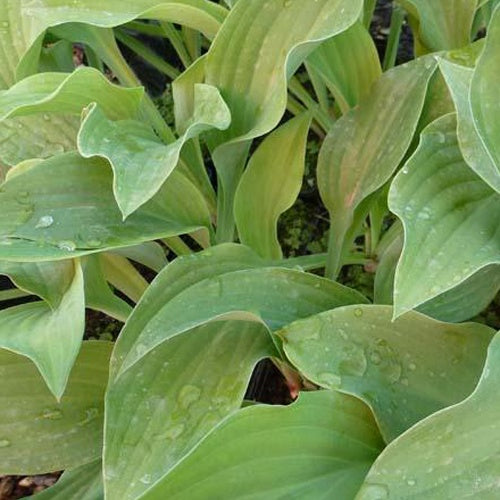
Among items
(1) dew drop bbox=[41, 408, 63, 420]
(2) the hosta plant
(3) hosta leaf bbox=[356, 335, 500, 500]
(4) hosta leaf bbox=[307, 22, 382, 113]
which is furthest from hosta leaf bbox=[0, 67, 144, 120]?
(3) hosta leaf bbox=[356, 335, 500, 500]

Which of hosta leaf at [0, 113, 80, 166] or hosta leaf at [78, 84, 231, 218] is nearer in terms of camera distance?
hosta leaf at [78, 84, 231, 218]

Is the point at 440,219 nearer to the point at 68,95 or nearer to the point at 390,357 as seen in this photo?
the point at 390,357

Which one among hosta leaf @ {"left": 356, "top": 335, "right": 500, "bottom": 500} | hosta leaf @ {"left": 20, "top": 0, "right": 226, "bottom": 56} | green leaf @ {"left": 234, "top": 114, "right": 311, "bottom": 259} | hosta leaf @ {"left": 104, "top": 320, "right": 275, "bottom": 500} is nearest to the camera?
hosta leaf @ {"left": 356, "top": 335, "right": 500, "bottom": 500}

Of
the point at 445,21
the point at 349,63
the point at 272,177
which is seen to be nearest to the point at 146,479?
the point at 272,177

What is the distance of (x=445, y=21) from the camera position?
1048 millimetres

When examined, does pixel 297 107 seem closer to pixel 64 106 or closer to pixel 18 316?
pixel 64 106

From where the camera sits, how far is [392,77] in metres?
0.93

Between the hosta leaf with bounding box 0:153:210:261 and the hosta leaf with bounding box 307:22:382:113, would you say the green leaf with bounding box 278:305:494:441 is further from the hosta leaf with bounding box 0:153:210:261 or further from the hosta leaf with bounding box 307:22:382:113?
the hosta leaf with bounding box 307:22:382:113

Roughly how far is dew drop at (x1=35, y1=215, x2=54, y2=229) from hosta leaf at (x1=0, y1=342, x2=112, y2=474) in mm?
179

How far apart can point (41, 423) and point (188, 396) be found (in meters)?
0.21

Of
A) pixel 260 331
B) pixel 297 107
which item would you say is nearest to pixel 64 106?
pixel 260 331

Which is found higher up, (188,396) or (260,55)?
(260,55)

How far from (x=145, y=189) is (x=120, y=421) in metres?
0.23

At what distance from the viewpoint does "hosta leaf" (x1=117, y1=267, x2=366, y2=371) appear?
2.37 feet
